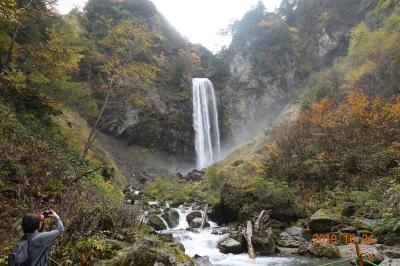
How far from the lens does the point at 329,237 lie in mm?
11297

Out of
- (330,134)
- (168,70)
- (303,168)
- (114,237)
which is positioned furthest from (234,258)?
(168,70)

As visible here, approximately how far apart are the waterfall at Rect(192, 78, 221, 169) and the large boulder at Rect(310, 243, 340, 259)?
84.2 ft

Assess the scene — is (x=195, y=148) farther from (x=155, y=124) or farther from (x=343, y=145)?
(x=343, y=145)

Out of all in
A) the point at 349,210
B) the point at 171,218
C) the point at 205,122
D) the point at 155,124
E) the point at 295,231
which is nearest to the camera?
the point at 295,231

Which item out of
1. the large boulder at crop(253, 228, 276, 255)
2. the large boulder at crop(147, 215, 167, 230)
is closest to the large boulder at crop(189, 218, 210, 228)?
the large boulder at crop(147, 215, 167, 230)

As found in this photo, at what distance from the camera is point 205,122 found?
3750 cm

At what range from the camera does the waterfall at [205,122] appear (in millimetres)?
36500

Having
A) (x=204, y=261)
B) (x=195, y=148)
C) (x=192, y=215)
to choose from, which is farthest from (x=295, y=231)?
(x=195, y=148)

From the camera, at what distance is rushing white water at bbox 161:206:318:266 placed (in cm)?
958

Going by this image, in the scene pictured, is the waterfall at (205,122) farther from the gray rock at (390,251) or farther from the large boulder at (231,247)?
the gray rock at (390,251)

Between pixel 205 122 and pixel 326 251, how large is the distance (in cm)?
2857

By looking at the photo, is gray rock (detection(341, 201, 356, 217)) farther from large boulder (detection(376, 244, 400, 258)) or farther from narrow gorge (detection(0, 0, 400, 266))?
large boulder (detection(376, 244, 400, 258))

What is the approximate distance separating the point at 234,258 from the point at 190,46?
4062 centimetres

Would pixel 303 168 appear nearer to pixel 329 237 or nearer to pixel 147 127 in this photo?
pixel 329 237
